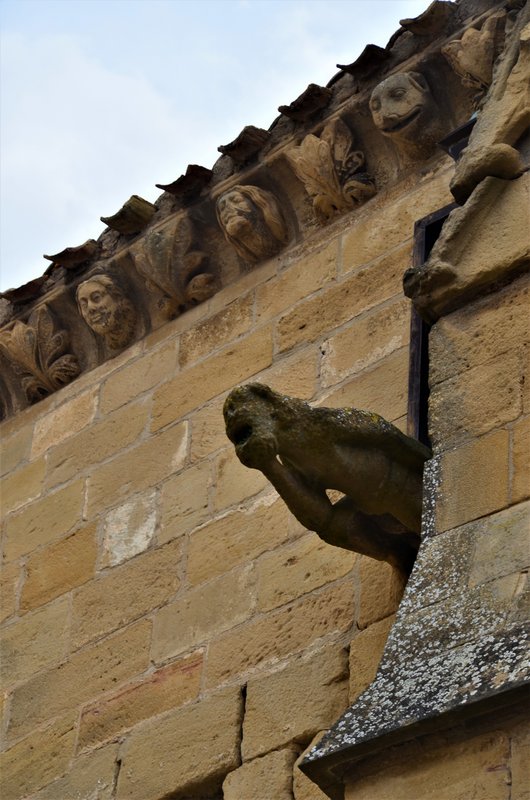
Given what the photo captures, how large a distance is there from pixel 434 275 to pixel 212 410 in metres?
2.06

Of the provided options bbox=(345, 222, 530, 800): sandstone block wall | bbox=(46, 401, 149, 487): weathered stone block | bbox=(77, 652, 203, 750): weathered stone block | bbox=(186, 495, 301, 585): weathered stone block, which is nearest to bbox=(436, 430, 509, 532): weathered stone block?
bbox=(345, 222, 530, 800): sandstone block wall

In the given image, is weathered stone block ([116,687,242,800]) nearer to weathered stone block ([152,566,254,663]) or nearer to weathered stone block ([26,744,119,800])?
weathered stone block ([26,744,119,800])

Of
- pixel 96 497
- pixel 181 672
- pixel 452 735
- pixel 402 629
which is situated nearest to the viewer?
pixel 452 735

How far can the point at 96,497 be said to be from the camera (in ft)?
21.6

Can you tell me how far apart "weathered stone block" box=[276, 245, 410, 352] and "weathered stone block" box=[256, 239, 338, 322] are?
0.07 metres

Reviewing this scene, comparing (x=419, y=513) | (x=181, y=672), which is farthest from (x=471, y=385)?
(x=181, y=672)

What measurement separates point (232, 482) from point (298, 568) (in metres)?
0.64

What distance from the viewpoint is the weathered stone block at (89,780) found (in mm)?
5449

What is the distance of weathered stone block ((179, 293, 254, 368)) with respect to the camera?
6.66 meters

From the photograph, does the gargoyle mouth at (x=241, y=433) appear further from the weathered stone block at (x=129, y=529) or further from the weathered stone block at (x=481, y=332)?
the weathered stone block at (x=129, y=529)

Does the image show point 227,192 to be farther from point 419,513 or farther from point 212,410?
point 419,513

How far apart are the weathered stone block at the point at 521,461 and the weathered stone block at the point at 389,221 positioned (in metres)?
2.27

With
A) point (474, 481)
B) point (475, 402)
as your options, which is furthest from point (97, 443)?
point (474, 481)

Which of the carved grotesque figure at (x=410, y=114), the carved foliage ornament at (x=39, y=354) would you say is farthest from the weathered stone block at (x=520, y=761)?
the carved foliage ornament at (x=39, y=354)
